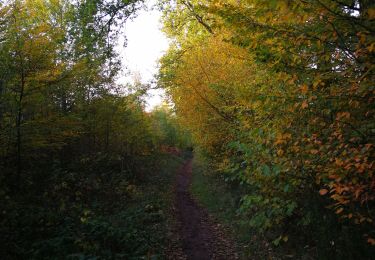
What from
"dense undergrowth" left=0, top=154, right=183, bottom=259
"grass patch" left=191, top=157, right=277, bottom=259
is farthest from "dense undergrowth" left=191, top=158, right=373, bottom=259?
"dense undergrowth" left=0, top=154, right=183, bottom=259

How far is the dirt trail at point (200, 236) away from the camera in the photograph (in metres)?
8.33

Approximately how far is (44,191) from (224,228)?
641 cm

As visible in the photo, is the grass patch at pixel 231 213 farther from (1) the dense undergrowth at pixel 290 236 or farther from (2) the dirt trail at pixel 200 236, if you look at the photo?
(2) the dirt trail at pixel 200 236

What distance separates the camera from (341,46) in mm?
4477

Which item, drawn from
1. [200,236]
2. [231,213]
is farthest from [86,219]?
[231,213]

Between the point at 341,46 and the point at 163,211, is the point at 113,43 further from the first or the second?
the point at 341,46

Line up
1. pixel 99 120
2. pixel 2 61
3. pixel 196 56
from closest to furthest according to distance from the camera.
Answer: pixel 2 61 → pixel 196 56 → pixel 99 120

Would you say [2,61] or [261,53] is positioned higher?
[2,61]

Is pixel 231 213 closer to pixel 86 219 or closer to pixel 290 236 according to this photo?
pixel 290 236

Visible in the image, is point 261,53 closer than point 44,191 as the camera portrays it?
Yes

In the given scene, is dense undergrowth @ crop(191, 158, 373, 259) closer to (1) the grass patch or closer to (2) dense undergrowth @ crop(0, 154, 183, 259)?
(1) the grass patch

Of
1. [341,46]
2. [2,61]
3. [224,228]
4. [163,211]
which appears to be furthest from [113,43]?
[341,46]

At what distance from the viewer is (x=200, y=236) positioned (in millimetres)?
9672

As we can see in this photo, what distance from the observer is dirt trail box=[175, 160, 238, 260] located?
8.33 m
